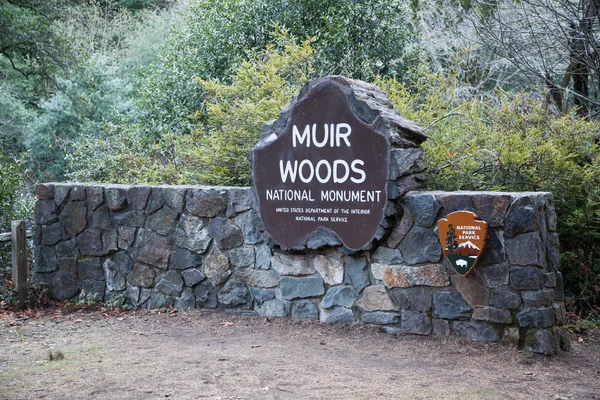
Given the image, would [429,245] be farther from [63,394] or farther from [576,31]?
[576,31]

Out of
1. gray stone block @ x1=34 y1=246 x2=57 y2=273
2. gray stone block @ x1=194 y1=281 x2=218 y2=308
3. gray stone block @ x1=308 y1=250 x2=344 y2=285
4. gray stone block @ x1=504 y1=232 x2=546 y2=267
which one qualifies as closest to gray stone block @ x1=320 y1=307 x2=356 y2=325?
gray stone block @ x1=308 y1=250 x2=344 y2=285

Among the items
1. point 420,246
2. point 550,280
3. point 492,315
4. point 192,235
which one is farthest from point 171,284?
point 550,280

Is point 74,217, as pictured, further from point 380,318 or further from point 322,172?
point 380,318

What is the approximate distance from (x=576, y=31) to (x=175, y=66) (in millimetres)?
6195

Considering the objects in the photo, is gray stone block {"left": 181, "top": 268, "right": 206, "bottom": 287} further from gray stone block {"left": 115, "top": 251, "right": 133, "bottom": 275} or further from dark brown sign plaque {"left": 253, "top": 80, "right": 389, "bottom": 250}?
dark brown sign plaque {"left": 253, "top": 80, "right": 389, "bottom": 250}

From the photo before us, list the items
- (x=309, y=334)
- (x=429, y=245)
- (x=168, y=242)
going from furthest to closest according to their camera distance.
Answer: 1. (x=168, y=242)
2. (x=309, y=334)
3. (x=429, y=245)

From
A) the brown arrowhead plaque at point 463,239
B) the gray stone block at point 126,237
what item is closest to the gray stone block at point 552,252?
the brown arrowhead plaque at point 463,239

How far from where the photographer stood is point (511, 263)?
516 centimetres

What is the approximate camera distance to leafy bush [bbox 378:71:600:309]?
6.57 m

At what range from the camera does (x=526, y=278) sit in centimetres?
510

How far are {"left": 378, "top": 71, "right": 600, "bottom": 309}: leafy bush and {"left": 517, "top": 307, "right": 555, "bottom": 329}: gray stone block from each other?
1.66m

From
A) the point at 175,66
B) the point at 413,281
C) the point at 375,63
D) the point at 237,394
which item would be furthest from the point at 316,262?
the point at 175,66

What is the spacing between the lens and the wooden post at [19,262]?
23.9 ft

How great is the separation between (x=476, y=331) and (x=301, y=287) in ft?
5.33
